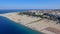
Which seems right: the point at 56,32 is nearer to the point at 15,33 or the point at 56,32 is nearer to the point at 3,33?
the point at 15,33

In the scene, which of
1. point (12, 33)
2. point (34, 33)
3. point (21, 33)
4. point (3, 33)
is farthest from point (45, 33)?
point (3, 33)

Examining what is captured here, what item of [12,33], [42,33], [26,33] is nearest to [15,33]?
[12,33]

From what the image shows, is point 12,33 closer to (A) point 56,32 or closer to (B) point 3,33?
(B) point 3,33

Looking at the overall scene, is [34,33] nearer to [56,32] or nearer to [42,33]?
[42,33]

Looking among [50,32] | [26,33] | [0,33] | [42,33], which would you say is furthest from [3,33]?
[50,32]

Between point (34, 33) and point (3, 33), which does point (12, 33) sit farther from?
point (34, 33)

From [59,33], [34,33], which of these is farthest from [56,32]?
[34,33]
